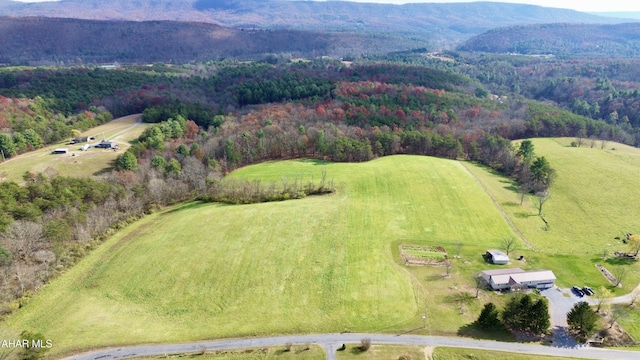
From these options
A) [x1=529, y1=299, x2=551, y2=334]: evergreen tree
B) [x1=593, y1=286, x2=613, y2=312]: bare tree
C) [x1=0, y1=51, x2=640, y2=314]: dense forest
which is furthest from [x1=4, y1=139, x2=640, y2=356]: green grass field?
[x1=529, y1=299, x2=551, y2=334]: evergreen tree

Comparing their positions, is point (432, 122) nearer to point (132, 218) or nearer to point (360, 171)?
point (360, 171)

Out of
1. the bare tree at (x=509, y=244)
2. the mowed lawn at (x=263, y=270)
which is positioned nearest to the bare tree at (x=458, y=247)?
the mowed lawn at (x=263, y=270)

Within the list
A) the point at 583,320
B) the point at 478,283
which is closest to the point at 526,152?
the point at 478,283

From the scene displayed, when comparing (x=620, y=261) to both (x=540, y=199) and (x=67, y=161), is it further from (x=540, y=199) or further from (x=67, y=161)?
(x=67, y=161)

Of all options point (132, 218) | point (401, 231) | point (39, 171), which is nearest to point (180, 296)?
point (132, 218)

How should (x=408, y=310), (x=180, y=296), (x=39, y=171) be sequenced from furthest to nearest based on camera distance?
1. (x=39, y=171)
2. (x=180, y=296)
3. (x=408, y=310)

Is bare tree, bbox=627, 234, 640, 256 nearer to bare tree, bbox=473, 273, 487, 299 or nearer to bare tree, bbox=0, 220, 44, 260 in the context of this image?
bare tree, bbox=473, 273, 487, 299
